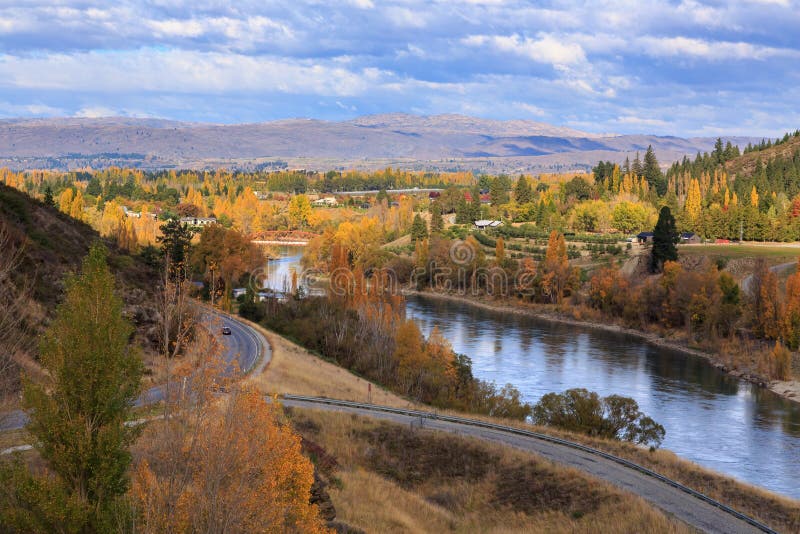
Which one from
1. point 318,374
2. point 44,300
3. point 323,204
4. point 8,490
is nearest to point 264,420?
point 8,490

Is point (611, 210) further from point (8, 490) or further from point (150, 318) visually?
point (8, 490)

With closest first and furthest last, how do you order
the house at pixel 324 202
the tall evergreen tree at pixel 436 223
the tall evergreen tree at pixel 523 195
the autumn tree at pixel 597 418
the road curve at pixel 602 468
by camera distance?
the road curve at pixel 602 468 → the autumn tree at pixel 597 418 → the tall evergreen tree at pixel 436 223 → the tall evergreen tree at pixel 523 195 → the house at pixel 324 202

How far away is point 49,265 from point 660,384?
37407mm

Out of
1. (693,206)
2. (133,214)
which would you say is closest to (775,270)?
(693,206)

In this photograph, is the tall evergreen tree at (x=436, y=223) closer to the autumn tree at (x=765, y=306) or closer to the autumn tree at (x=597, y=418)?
the autumn tree at (x=765, y=306)

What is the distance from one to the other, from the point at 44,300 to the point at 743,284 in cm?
6663

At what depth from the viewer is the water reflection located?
121 ft

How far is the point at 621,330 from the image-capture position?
74.9m

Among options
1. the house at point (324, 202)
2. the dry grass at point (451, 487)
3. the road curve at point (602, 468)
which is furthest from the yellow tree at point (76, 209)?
the house at point (324, 202)

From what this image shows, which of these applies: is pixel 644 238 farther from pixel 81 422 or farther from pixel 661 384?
pixel 81 422

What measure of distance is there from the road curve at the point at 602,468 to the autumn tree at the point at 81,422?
14.5 m

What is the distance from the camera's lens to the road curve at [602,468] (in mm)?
20766

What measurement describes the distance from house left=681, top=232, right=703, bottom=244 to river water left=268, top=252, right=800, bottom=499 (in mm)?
36529

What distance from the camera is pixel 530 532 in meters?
21.9
